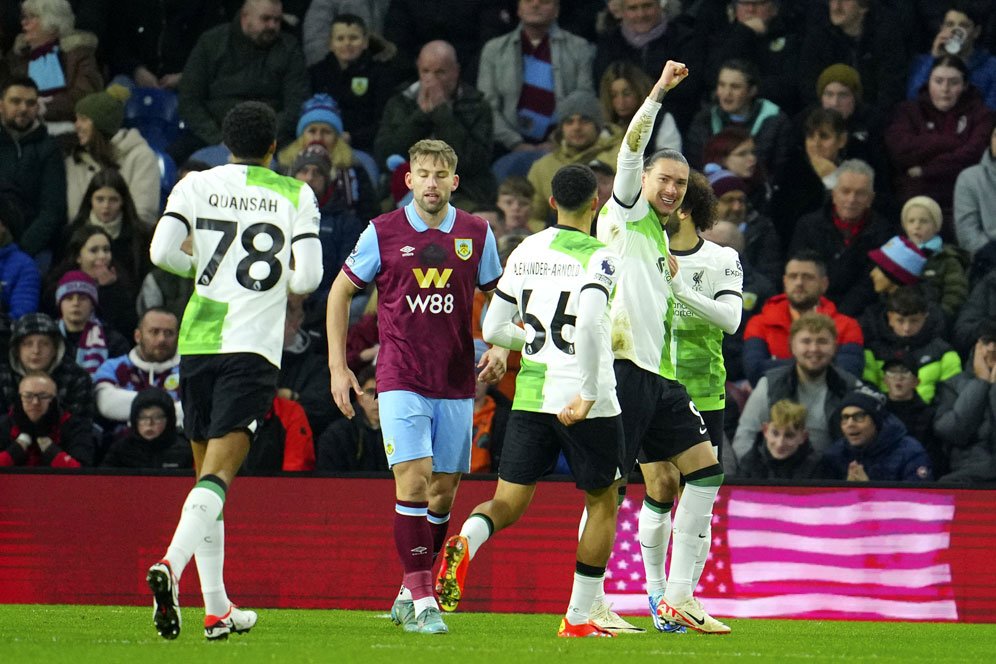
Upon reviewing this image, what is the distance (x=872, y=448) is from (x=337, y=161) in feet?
18.0

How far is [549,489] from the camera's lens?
38.0 feet

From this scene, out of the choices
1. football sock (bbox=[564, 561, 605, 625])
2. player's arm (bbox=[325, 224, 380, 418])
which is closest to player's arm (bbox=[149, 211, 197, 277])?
player's arm (bbox=[325, 224, 380, 418])

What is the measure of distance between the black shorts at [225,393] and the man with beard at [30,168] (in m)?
7.31

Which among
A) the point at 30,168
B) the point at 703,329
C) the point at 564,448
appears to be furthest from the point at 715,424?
the point at 30,168

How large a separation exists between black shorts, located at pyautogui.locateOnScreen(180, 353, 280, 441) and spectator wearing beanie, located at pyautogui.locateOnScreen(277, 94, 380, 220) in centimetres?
657

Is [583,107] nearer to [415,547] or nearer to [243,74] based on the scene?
[243,74]

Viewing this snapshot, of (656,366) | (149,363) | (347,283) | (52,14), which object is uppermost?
(52,14)

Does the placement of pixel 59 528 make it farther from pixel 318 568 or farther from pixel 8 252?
pixel 8 252

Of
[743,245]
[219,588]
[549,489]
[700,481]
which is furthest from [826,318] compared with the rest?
[219,588]

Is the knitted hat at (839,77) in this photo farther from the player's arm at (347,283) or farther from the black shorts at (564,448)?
the black shorts at (564,448)

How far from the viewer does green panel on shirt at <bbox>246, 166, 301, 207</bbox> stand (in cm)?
834

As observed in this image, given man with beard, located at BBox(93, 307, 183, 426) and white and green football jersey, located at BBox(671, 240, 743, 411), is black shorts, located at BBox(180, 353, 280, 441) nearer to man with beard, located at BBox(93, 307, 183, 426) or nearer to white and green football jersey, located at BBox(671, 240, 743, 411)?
white and green football jersey, located at BBox(671, 240, 743, 411)

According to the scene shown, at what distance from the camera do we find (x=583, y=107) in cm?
1537

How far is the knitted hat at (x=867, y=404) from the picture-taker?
12203mm
